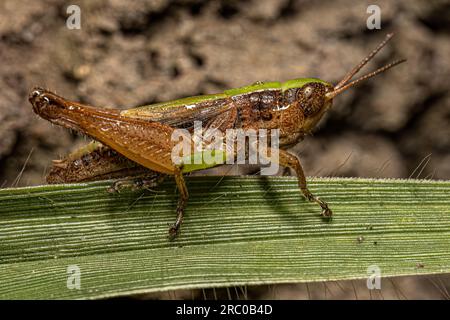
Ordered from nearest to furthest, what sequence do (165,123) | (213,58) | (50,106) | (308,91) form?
(50,106) < (165,123) < (308,91) < (213,58)

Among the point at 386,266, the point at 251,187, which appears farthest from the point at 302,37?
the point at 386,266

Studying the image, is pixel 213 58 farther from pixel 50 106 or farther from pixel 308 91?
pixel 50 106

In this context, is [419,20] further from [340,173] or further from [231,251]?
[231,251]

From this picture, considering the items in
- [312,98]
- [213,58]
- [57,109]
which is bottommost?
[57,109]

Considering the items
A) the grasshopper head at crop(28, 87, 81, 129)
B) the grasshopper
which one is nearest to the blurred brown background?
the grasshopper

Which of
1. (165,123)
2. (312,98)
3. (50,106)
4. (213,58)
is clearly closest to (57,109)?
(50,106)

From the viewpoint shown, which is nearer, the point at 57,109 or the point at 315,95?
the point at 57,109

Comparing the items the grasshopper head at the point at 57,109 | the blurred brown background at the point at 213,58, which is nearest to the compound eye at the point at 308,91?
the blurred brown background at the point at 213,58
